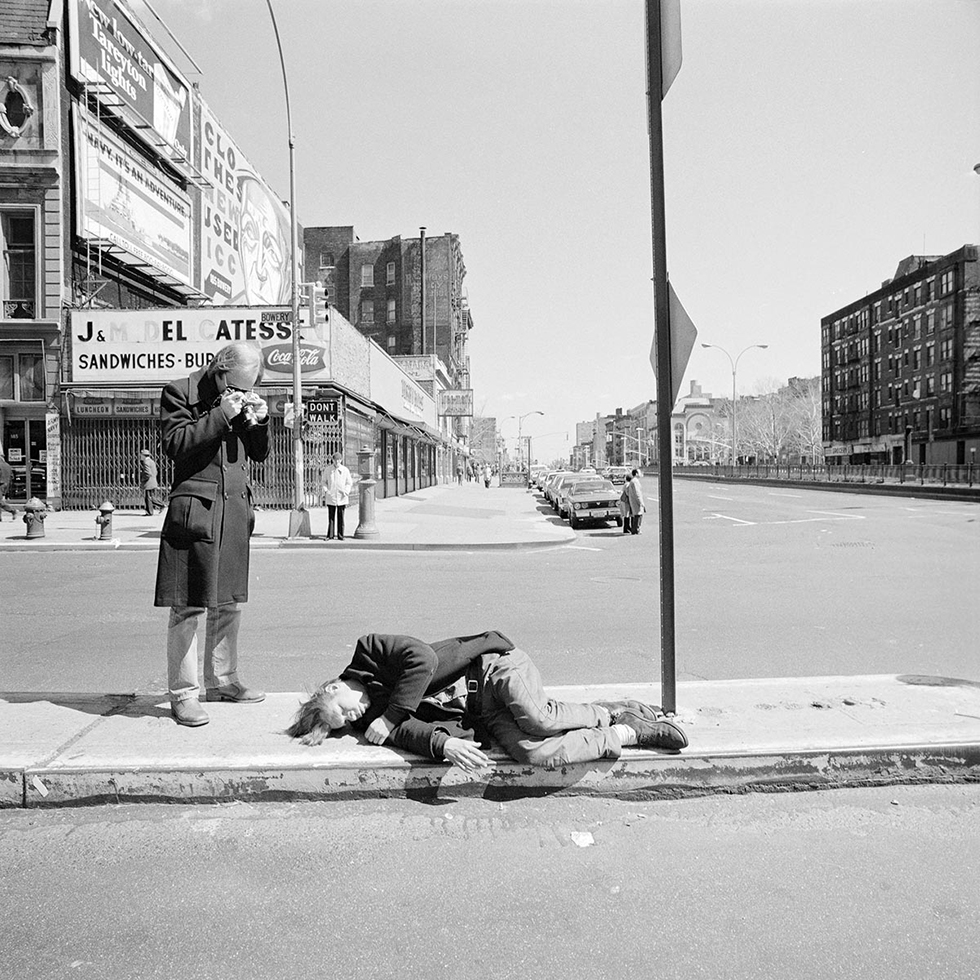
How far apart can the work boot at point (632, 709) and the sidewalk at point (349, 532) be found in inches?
471

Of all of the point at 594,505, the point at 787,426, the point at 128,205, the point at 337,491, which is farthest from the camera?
the point at 787,426

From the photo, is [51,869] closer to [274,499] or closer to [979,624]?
[979,624]

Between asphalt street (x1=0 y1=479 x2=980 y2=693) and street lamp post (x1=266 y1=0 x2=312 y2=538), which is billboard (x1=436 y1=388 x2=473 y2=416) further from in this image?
asphalt street (x1=0 y1=479 x2=980 y2=693)

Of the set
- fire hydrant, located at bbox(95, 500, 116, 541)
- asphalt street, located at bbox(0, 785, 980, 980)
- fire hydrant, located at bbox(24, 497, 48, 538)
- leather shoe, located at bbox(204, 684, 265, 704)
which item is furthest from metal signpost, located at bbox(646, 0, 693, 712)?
fire hydrant, located at bbox(24, 497, 48, 538)

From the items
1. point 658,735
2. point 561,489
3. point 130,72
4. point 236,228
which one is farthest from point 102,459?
point 658,735

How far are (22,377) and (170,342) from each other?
13.6ft

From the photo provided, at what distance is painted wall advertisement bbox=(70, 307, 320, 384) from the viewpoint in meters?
23.8

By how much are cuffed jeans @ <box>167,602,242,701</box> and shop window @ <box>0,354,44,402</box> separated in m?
22.2

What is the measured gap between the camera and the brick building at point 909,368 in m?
65.1

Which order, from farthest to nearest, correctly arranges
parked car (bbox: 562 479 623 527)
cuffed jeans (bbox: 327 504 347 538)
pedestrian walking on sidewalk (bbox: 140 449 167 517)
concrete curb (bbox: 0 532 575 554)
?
parked car (bbox: 562 479 623 527) < pedestrian walking on sidewalk (bbox: 140 449 167 517) < cuffed jeans (bbox: 327 504 347 538) < concrete curb (bbox: 0 532 575 554)

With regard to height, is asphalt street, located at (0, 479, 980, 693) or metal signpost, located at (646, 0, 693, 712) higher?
metal signpost, located at (646, 0, 693, 712)

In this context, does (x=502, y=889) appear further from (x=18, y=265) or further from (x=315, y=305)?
(x=18, y=265)

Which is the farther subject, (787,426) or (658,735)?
(787,426)

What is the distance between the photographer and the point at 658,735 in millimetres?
3924
